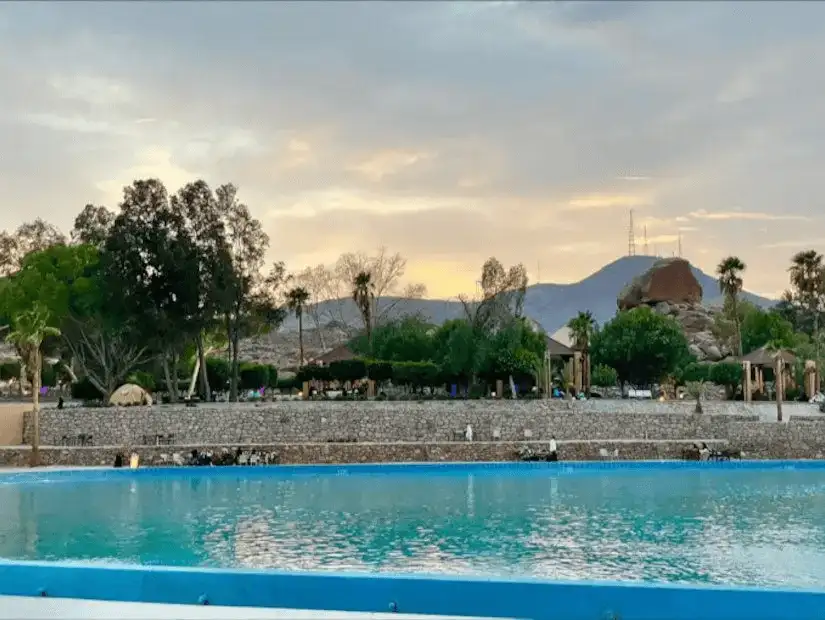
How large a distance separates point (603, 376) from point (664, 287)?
112ft

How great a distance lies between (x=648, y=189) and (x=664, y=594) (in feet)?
101

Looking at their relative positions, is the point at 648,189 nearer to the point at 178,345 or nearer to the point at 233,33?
the point at 178,345

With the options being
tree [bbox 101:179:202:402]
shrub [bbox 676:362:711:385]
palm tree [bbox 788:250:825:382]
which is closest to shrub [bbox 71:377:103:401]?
tree [bbox 101:179:202:402]

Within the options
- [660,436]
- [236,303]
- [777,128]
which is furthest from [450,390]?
[777,128]

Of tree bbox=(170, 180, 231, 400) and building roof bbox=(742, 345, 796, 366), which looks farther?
building roof bbox=(742, 345, 796, 366)

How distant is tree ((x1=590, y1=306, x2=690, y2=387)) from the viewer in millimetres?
51812

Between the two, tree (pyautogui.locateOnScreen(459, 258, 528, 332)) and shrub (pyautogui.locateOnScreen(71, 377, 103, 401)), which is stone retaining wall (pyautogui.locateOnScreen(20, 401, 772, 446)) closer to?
shrub (pyautogui.locateOnScreen(71, 377, 103, 401))

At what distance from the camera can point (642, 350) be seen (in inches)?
2035

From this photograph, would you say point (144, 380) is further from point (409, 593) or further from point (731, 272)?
point (409, 593)

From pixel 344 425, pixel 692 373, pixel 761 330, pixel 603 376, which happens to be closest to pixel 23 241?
pixel 344 425

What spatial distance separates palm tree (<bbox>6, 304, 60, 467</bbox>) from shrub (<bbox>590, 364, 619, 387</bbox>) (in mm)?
26194

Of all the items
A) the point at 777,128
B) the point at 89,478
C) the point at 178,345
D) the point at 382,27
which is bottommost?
the point at 89,478

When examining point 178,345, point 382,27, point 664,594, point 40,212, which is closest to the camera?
point 664,594

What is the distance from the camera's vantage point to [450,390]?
41.2 meters
